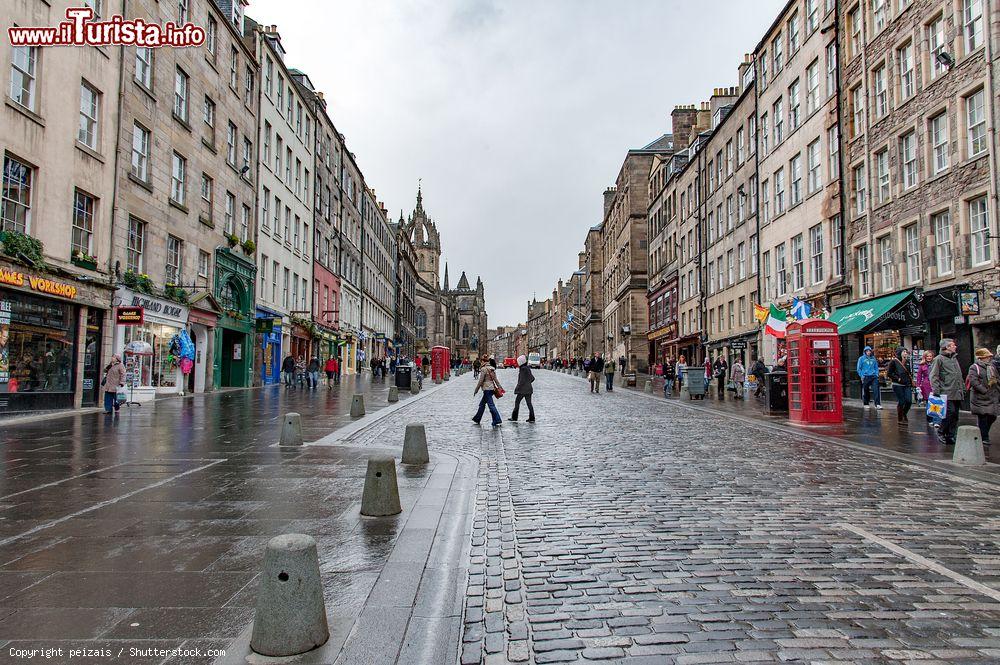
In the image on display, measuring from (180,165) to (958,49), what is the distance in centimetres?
2515

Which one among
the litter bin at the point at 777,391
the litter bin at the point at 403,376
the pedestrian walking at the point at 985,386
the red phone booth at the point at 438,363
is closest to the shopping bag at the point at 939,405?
the pedestrian walking at the point at 985,386

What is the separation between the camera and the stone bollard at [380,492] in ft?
18.4

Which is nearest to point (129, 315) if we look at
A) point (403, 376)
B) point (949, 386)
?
point (403, 376)

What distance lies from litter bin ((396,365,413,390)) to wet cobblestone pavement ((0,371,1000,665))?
18.8 meters

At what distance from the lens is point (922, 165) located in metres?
20.0

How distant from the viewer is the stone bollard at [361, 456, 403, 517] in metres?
5.62

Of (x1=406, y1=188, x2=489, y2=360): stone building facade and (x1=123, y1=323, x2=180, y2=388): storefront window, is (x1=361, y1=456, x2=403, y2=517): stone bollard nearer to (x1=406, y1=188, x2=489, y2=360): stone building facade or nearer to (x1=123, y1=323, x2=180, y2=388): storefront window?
(x1=123, y1=323, x2=180, y2=388): storefront window

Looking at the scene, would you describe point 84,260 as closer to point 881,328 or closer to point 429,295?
point 881,328

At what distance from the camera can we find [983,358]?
9992mm

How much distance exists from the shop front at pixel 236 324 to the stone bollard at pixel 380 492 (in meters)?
22.7

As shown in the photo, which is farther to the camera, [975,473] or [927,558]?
[975,473]

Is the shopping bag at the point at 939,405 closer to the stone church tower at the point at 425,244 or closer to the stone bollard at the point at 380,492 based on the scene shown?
the stone bollard at the point at 380,492

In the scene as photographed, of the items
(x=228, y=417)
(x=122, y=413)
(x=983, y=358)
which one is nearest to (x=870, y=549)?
(x=983, y=358)

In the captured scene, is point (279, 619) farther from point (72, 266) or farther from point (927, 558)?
point (72, 266)
